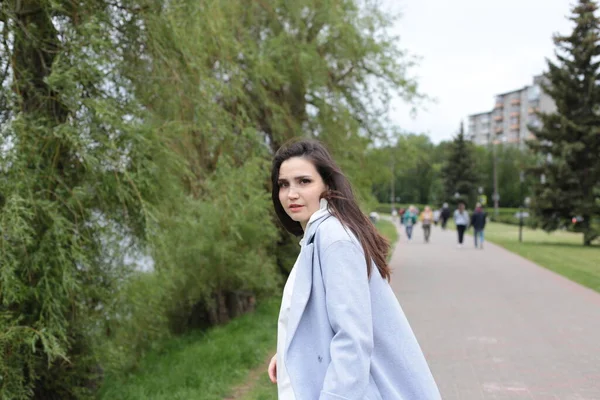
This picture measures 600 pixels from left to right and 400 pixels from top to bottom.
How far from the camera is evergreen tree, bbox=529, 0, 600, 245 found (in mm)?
30000

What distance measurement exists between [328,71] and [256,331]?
262 inches

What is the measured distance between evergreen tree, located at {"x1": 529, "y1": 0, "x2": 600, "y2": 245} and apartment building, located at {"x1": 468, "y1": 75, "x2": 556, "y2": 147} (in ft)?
290

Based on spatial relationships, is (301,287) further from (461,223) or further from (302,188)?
(461,223)

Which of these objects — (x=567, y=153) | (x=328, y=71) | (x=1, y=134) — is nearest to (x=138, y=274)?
(x=1, y=134)

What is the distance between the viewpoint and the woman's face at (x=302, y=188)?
237cm

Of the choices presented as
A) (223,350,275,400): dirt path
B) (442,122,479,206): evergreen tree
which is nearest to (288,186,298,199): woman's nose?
(223,350,275,400): dirt path

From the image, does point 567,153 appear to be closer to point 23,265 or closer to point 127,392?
point 127,392

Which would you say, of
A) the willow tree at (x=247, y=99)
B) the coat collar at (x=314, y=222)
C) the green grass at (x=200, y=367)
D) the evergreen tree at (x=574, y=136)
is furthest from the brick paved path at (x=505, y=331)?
the evergreen tree at (x=574, y=136)

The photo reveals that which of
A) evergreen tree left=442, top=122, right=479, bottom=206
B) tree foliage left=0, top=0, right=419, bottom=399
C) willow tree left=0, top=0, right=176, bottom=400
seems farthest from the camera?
evergreen tree left=442, top=122, right=479, bottom=206

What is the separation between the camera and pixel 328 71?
49.5 ft

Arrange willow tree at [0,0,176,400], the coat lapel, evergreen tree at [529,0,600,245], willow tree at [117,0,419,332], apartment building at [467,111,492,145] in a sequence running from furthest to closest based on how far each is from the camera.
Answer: apartment building at [467,111,492,145], evergreen tree at [529,0,600,245], willow tree at [117,0,419,332], willow tree at [0,0,176,400], the coat lapel

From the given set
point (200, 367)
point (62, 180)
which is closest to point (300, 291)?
point (62, 180)

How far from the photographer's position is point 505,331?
28.9 ft

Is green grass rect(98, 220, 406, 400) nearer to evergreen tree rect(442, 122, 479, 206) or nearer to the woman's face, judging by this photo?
the woman's face
